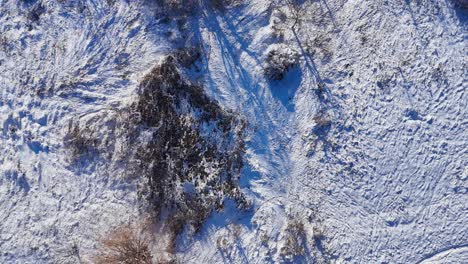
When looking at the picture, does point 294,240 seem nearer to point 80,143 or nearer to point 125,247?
point 125,247

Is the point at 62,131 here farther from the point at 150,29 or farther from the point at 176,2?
the point at 176,2

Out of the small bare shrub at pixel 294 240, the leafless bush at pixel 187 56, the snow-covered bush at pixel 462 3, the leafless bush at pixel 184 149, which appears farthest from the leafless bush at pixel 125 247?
the snow-covered bush at pixel 462 3

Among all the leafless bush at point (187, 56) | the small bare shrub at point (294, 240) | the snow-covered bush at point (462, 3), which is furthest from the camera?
the leafless bush at point (187, 56)

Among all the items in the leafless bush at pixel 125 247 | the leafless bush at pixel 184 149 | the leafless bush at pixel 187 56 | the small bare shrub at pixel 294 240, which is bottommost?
the small bare shrub at pixel 294 240

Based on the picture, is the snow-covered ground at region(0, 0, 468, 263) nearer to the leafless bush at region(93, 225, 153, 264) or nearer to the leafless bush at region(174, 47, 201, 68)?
the leafless bush at region(174, 47, 201, 68)

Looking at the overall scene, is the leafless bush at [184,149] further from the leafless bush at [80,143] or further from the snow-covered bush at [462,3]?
the snow-covered bush at [462,3]

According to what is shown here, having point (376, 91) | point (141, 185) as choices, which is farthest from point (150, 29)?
point (376, 91)

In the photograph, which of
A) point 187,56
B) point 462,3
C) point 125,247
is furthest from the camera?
point 187,56

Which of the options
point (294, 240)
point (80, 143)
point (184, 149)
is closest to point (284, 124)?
point (184, 149)
